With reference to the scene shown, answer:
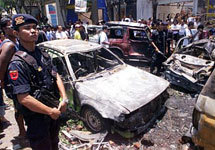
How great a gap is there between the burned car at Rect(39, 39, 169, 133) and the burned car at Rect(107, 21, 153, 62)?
3076 millimetres

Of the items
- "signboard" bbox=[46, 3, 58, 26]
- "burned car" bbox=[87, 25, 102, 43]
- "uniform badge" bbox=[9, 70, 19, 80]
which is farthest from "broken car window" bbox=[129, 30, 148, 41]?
"signboard" bbox=[46, 3, 58, 26]

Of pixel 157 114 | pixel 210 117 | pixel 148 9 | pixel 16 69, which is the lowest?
pixel 157 114

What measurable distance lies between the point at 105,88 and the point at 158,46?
383 cm

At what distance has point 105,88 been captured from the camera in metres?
3.58

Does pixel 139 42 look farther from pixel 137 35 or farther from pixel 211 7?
pixel 211 7

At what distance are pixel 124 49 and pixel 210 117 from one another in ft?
19.4

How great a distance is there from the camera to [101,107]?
324 cm

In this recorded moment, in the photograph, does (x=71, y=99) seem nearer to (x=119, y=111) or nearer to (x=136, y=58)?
(x=119, y=111)

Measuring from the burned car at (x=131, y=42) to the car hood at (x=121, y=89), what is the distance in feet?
10.9

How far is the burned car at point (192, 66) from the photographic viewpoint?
489cm

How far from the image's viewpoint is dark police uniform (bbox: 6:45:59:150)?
6.06ft

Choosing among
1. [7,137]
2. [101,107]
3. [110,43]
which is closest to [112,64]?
[101,107]

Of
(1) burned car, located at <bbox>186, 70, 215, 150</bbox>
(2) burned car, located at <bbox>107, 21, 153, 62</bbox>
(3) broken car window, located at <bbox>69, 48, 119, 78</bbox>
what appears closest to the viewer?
(1) burned car, located at <bbox>186, 70, 215, 150</bbox>

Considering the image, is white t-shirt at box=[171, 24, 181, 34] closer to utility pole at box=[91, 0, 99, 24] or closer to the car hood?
utility pole at box=[91, 0, 99, 24]
